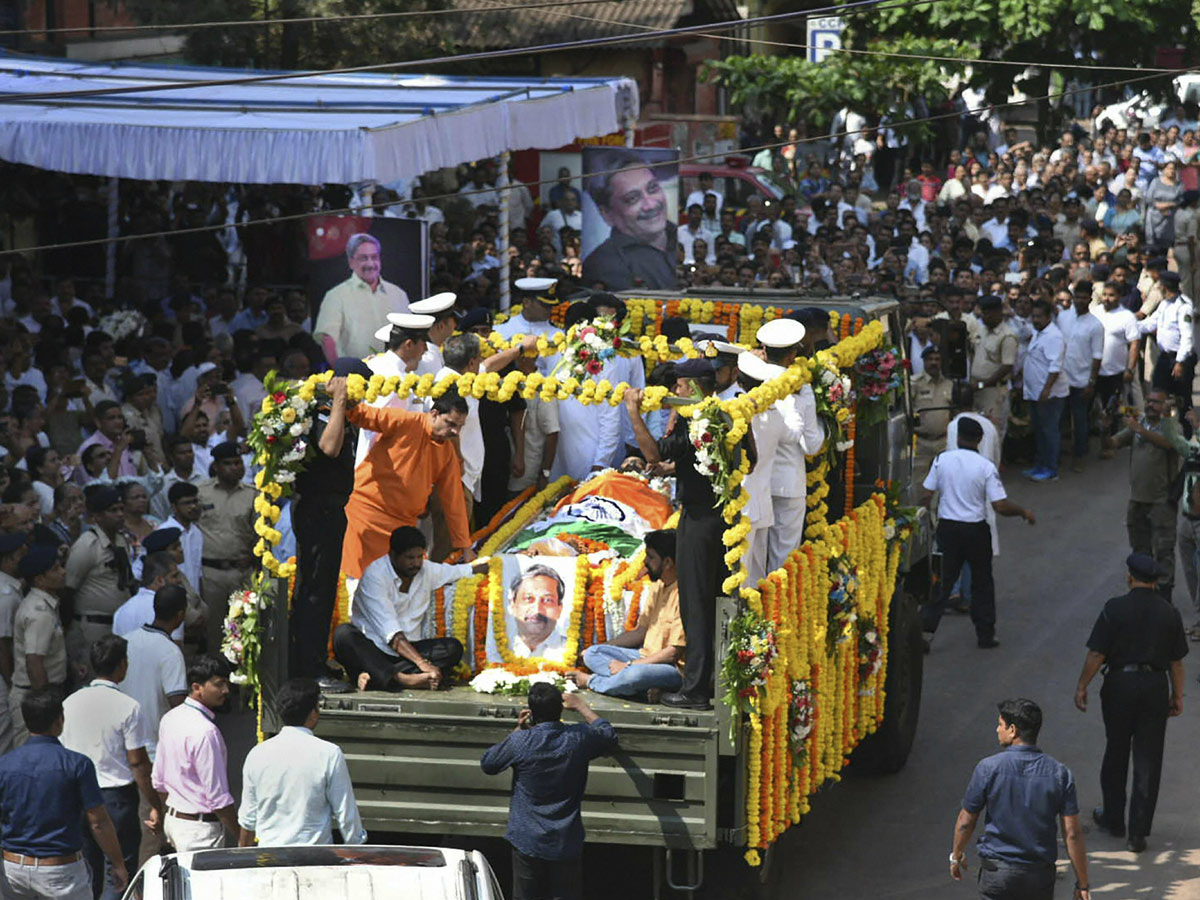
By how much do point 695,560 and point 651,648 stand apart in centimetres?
64

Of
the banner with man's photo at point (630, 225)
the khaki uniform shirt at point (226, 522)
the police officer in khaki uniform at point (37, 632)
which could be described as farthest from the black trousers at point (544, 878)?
the banner with man's photo at point (630, 225)

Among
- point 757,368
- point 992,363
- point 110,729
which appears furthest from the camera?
point 992,363

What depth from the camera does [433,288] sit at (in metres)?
19.3

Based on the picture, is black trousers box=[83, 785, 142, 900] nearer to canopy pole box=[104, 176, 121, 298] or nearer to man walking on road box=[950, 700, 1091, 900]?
man walking on road box=[950, 700, 1091, 900]

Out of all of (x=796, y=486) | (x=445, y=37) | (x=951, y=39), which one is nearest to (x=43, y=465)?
(x=796, y=486)

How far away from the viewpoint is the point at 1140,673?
1064 cm

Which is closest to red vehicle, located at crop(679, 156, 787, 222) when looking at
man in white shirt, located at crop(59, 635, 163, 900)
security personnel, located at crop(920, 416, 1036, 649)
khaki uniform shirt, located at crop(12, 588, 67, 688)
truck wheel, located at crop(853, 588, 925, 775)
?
security personnel, located at crop(920, 416, 1036, 649)

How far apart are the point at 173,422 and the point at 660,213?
5.65 m

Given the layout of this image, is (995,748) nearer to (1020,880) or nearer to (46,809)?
(1020,880)

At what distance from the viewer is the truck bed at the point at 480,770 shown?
8.76 meters

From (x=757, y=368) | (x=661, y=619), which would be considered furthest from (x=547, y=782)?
(x=757, y=368)

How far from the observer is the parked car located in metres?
6.48

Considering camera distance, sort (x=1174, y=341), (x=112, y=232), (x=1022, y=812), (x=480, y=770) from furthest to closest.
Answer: (x=112, y=232) → (x=1174, y=341) → (x=480, y=770) → (x=1022, y=812)

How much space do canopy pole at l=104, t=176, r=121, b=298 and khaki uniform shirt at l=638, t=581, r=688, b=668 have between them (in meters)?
10.9
